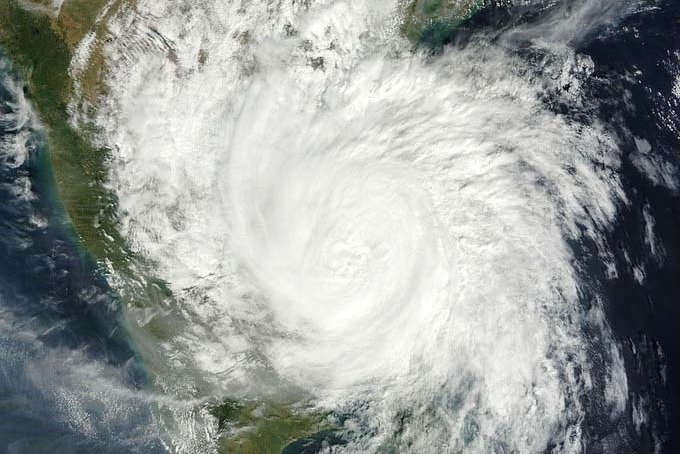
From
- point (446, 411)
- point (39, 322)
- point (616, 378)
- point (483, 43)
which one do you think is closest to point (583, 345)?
point (616, 378)

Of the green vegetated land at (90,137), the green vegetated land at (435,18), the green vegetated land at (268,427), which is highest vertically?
the green vegetated land at (435,18)

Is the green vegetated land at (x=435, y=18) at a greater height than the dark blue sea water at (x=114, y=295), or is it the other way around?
the green vegetated land at (x=435, y=18)

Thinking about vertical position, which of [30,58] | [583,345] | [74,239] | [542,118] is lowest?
[74,239]

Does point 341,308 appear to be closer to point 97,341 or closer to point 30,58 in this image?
→ point 97,341

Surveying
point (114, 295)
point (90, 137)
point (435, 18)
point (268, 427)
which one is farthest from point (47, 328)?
point (435, 18)

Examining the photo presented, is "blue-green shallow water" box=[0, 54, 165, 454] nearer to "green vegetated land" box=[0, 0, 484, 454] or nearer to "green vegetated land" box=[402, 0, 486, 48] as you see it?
"green vegetated land" box=[0, 0, 484, 454]

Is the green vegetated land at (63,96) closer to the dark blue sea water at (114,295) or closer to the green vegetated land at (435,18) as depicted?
the dark blue sea water at (114,295)

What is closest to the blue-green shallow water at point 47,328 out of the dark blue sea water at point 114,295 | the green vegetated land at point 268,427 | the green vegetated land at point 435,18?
the dark blue sea water at point 114,295
